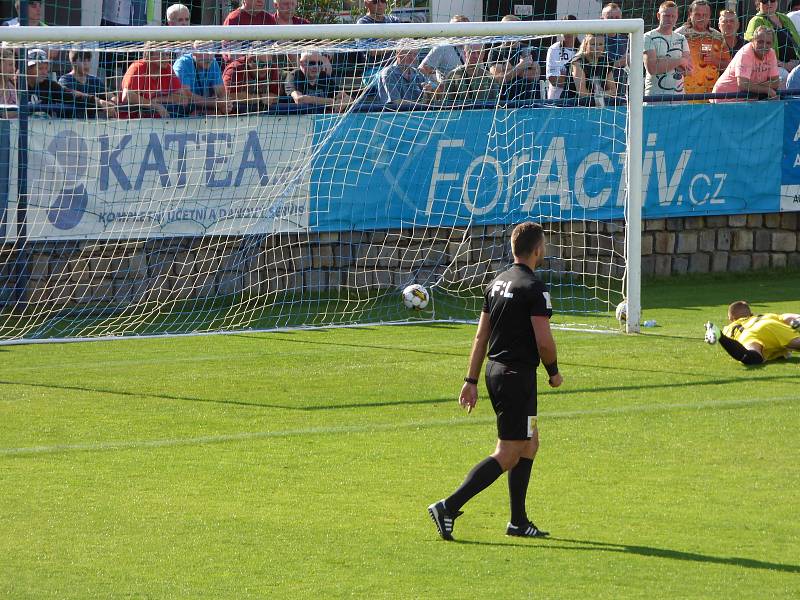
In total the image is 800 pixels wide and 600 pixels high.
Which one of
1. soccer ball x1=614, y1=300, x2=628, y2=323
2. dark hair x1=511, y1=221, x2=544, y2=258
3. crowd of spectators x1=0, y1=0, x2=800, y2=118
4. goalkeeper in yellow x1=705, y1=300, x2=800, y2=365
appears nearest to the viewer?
dark hair x1=511, y1=221, x2=544, y2=258

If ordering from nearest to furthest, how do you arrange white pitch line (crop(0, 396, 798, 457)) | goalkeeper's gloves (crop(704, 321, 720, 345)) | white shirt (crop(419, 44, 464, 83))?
white pitch line (crop(0, 396, 798, 457)), goalkeeper's gloves (crop(704, 321, 720, 345)), white shirt (crop(419, 44, 464, 83))

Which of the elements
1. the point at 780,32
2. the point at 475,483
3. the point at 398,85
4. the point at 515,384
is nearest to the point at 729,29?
the point at 780,32

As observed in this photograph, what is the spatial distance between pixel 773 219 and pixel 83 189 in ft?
27.9

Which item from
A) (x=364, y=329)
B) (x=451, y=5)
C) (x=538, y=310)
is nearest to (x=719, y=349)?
(x=364, y=329)

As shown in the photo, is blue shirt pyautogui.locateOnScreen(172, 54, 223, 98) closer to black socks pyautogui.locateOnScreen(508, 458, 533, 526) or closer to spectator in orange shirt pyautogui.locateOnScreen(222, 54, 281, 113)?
spectator in orange shirt pyautogui.locateOnScreen(222, 54, 281, 113)

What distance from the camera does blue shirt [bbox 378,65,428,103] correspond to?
1450 centimetres

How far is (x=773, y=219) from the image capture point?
53.5ft

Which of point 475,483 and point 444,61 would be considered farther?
point 444,61

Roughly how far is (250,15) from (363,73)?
1.73 meters

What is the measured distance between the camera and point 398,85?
14.6 m

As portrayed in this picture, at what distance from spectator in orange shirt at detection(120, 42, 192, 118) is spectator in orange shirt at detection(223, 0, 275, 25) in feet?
4.86

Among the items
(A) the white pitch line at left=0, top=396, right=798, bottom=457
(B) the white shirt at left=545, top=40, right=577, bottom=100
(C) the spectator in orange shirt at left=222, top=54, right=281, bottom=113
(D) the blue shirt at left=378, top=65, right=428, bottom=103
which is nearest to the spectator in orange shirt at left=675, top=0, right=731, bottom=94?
(B) the white shirt at left=545, top=40, right=577, bottom=100

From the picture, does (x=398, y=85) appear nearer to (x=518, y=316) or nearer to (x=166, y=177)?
(x=166, y=177)

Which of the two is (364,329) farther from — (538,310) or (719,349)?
(538,310)
